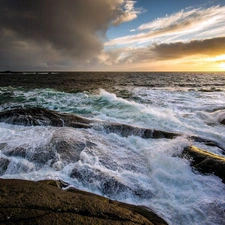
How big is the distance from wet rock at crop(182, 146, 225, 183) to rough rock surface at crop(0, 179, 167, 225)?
2.65 metres

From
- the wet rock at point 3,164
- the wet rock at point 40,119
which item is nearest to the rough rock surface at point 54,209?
the wet rock at point 3,164

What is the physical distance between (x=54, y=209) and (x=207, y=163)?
4660mm

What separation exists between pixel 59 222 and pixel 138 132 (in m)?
5.95

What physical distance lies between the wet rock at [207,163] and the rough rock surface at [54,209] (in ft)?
8.71

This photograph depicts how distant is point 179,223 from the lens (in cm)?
358

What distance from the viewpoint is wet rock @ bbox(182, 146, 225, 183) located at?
516 centimetres

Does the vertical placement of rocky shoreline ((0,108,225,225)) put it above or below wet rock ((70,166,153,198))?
above

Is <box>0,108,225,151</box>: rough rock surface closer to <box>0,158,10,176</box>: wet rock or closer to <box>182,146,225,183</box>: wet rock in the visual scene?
<box>182,146,225,183</box>: wet rock

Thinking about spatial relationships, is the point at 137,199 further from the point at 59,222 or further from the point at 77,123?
the point at 77,123

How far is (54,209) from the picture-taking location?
2877 mm

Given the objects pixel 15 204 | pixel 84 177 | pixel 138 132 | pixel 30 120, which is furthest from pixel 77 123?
pixel 15 204

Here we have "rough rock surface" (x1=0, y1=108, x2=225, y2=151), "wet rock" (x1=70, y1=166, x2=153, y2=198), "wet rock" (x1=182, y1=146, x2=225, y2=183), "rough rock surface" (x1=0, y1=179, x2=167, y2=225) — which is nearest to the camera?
"rough rock surface" (x1=0, y1=179, x2=167, y2=225)

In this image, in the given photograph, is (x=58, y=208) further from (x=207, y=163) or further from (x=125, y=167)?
(x=207, y=163)

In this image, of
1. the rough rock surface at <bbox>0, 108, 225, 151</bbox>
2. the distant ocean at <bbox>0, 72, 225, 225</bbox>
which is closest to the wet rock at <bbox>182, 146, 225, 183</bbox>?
the distant ocean at <bbox>0, 72, 225, 225</bbox>
